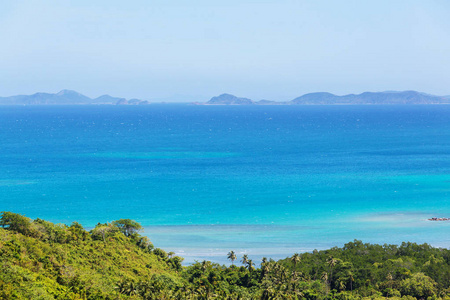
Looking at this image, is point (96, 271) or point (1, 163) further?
point (1, 163)

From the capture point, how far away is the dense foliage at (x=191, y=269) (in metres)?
38.6

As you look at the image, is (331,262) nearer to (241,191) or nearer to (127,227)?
(127,227)

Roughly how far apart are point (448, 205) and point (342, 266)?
4069 cm

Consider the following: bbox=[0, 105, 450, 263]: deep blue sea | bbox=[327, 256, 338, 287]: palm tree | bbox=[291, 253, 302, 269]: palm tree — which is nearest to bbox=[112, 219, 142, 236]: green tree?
bbox=[0, 105, 450, 263]: deep blue sea

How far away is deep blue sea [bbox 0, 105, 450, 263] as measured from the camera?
225ft

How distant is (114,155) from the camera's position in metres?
132

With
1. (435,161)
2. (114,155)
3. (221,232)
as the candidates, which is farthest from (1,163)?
(435,161)

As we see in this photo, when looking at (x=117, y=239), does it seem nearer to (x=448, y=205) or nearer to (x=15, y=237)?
(x=15, y=237)

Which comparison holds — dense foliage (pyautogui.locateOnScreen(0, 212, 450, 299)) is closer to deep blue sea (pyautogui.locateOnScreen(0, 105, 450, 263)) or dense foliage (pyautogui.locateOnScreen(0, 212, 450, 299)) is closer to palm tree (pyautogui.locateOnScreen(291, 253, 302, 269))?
palm tree (pyautogui.locateOnScreen(291, 253, 302, 269))

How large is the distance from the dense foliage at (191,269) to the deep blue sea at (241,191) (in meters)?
8.63

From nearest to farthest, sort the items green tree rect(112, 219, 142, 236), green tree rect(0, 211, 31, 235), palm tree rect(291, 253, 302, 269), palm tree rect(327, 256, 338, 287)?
green tree rect(0, 211, 31, 235) → palm tree rect(327, 256, 338, 287) → palm tree rect(291, 253, 302, 269) → green tree rect(112, 219, 142, 236)

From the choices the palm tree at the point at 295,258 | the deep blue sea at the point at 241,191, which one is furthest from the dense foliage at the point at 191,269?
the deep blue sea at the point at 241,191

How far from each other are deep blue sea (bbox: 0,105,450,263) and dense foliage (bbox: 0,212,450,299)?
28.3ft

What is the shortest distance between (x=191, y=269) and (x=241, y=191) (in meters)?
40.9
